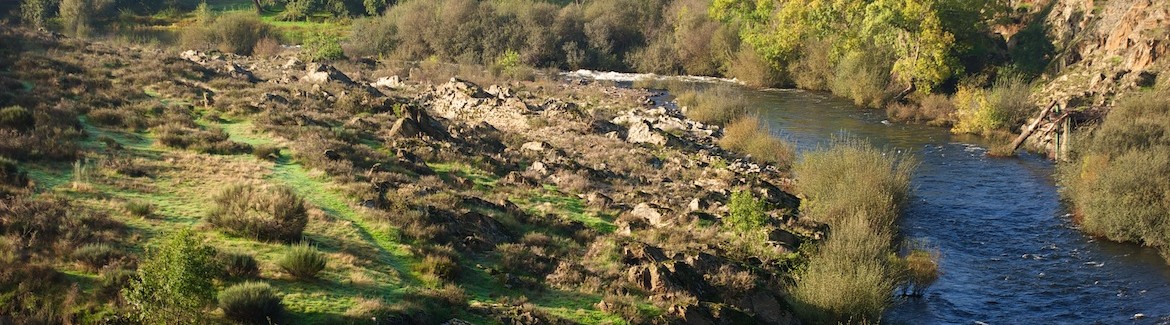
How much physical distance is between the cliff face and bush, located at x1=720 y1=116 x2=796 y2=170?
28.8 feet

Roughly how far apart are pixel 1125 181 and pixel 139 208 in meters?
20.2

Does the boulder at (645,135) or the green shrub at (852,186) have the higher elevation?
the green shrub at (852,186)

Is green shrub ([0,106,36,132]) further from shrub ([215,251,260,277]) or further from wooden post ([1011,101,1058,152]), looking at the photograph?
wooden post ([1011,101,1058,152])

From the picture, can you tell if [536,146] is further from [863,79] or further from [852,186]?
[863,79]

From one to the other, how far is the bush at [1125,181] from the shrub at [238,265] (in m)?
17.8

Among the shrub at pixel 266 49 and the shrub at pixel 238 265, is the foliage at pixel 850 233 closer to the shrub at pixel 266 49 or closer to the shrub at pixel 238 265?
the shrub at pixel 238 265

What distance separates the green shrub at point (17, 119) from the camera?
1589cm

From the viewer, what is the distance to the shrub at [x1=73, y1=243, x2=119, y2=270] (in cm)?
977

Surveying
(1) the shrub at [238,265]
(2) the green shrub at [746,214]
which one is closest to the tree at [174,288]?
(1) the shrub at [238,265]

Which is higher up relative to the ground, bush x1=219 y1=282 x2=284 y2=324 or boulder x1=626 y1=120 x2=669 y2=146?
bush x1=219 y1=282 x2=284 y2=324

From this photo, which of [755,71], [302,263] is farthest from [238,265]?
[755,71]

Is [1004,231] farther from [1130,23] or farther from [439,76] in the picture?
[439,76]

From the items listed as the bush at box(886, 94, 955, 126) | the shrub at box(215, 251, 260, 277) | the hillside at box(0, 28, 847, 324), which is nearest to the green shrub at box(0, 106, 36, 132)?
the hillside at box(0, 28, 847, 324)

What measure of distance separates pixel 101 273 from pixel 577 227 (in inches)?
338
